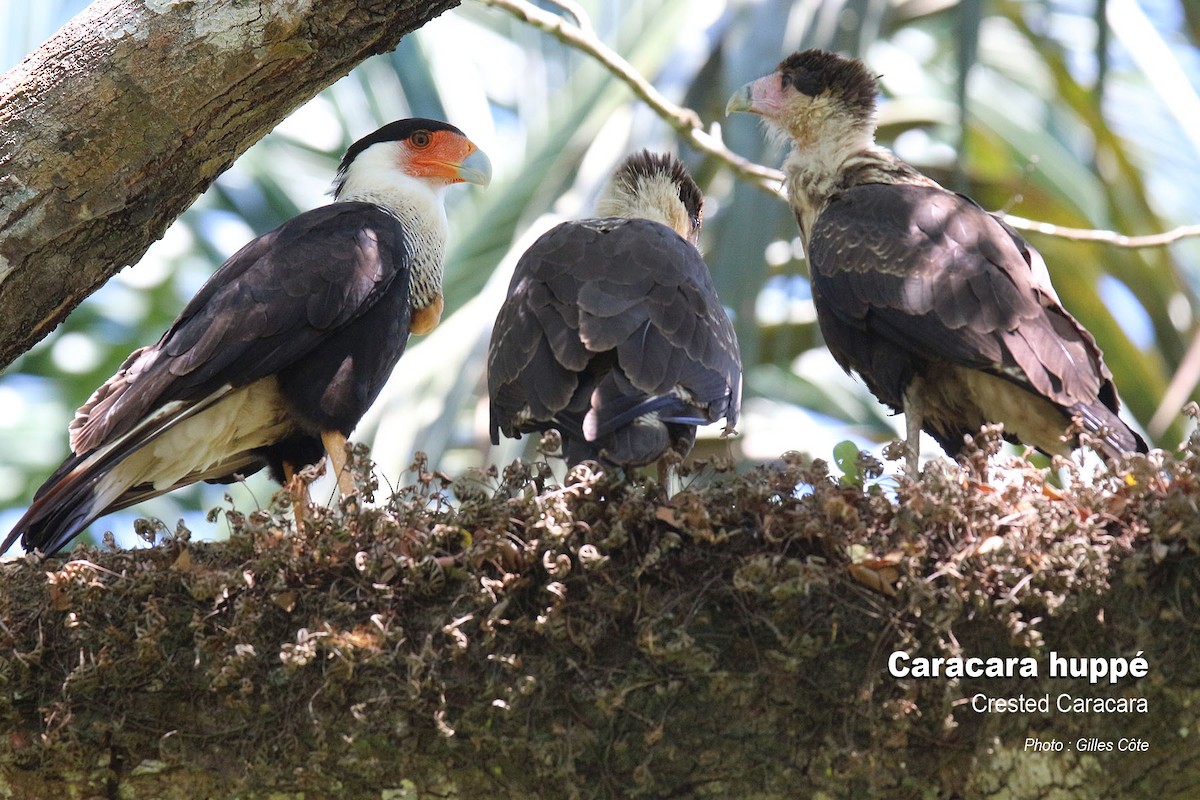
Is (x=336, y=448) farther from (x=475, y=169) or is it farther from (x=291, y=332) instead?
(x=475, y=169)

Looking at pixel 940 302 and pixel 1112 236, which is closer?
pixel 940 302

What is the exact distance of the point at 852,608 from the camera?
327 centimetres

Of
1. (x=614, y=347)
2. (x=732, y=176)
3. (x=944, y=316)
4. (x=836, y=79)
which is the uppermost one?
(x=732, y=176)

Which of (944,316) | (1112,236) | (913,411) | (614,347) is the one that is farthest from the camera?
(1112,236)

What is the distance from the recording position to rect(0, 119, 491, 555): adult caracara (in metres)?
4.69

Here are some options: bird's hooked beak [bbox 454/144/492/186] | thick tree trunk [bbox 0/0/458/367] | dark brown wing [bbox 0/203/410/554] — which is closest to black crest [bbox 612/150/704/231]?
bird's hooked beak [bbox 454/144/492/186]

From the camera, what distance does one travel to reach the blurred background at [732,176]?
824 cm

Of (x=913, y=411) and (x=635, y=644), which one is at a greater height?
(x=913, y=411)

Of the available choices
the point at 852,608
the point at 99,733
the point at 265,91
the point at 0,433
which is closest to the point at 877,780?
the point at 852,608

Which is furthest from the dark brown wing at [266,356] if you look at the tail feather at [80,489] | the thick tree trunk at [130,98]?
the thick tree trunk at [130,98]

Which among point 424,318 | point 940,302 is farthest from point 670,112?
point 940,302

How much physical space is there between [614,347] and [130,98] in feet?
5.10

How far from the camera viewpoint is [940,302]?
479 cm

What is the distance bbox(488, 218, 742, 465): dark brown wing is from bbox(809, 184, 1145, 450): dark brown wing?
576mm
